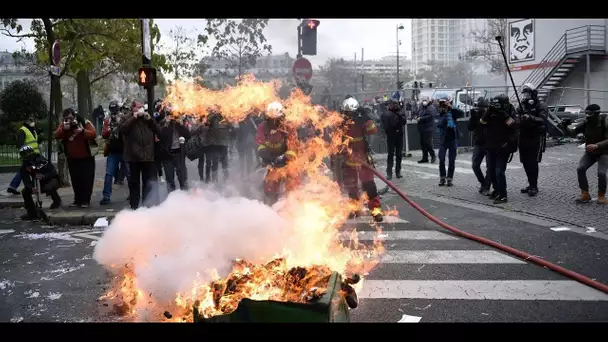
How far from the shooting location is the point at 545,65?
26.5m

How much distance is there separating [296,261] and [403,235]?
3.20m

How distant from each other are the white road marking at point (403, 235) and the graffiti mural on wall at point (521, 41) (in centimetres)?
2343

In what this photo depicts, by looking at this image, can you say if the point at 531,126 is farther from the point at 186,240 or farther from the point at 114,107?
the point at 114,107

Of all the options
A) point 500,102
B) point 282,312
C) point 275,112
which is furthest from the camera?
point 500,102

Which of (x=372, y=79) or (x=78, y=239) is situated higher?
(x=372, y=79)

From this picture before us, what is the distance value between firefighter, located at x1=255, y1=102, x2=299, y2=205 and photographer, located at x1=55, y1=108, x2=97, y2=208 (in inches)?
140

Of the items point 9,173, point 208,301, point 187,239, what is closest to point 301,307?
point 208,301

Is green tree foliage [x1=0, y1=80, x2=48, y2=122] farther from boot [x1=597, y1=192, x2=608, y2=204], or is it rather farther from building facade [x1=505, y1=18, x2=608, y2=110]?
boot [x1=597, y1=192, x2=608, y2=204]

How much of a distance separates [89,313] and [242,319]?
1.89 metres

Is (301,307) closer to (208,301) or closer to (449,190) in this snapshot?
(208,301)

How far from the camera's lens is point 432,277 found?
5297mm

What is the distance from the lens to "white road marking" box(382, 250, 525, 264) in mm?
5828

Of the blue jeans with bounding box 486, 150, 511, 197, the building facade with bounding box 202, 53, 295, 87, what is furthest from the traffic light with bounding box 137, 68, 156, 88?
the building facade with bounding box 202, 53, 295, 87

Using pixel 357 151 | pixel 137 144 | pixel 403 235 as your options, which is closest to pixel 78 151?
pixel 137 144
